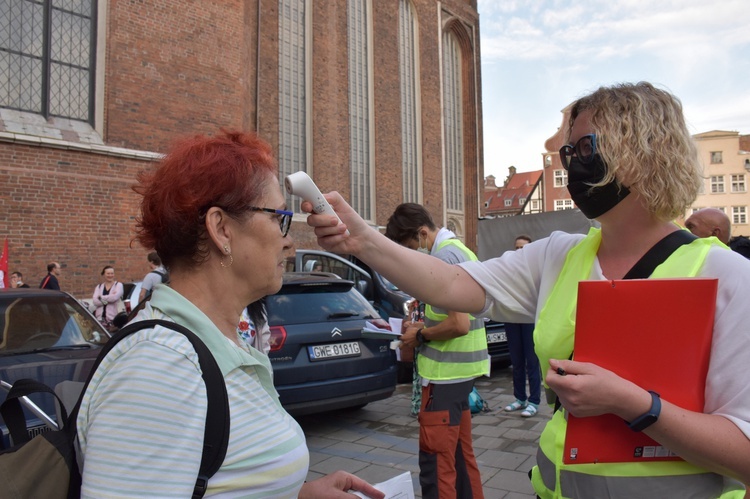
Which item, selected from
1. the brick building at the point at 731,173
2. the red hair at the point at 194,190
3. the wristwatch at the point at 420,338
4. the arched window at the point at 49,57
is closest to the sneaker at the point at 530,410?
Result: the wristwatch at the point at 420,338

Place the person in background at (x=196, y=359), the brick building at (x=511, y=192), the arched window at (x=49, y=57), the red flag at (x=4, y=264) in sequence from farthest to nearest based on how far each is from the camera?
the brick building at (x=511, y=192) → the arched window at (x=49, y=57) → the red flag at (x=4, y=264) → the person in background at (x=196, y=359)

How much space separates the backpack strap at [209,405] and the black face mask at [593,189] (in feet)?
3.85

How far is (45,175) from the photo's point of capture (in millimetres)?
12117

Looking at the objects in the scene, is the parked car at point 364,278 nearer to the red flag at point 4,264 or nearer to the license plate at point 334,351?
the license plate at point 334,351

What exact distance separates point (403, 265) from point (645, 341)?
0.85 metres

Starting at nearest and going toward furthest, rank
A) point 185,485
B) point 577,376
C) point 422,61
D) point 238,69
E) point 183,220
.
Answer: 1. point 185,485
2. point 577,376
3. point 183,220
4. point 238,69
5. point 422,61

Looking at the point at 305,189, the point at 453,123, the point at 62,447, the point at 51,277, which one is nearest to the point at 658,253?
the point at 305,189

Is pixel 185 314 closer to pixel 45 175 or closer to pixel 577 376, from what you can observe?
pixel 577 376

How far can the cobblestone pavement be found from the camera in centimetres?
461

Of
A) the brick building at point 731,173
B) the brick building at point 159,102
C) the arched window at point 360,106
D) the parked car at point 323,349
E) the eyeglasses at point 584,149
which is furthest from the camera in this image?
the brick building at point 731,173

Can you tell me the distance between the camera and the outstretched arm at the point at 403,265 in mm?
1992

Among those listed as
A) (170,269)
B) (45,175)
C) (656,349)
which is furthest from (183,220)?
(45,175)

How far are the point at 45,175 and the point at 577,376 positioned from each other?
43.8 ft

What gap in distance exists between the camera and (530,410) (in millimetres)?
6352
